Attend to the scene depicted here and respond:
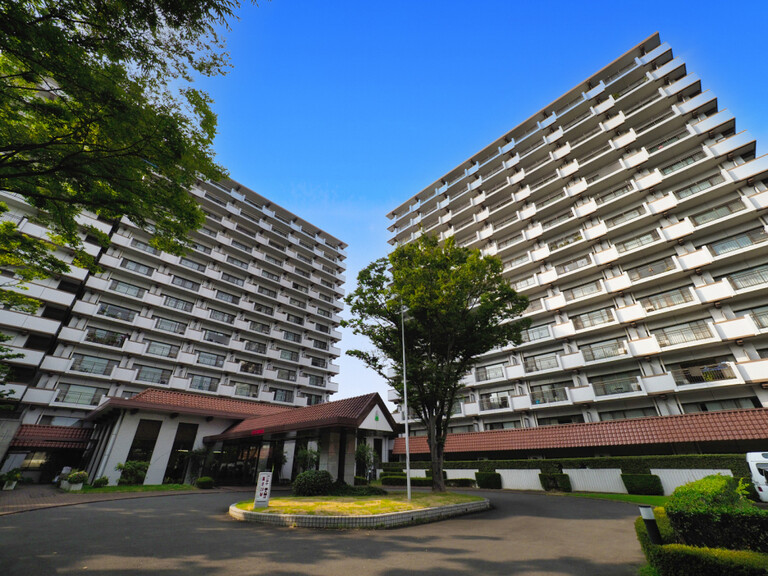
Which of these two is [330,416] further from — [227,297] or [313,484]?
[227,297]

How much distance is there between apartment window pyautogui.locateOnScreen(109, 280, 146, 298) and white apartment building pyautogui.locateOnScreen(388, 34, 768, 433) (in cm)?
2988

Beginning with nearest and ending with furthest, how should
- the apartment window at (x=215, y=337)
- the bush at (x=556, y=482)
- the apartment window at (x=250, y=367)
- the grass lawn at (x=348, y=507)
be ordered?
the grass lawn at (x=348, y=507) < the bush at (x=556, y=482) < the apartment window at (x=215, y=337) < the apartment window at (x=250, y=367)

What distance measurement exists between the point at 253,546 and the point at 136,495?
50.7 feet

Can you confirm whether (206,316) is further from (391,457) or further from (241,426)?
(391,457)

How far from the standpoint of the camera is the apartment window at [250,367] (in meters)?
39.8

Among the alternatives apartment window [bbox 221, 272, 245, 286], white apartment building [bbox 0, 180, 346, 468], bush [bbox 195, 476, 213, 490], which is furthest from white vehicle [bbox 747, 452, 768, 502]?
apartment window [bbox 221, 272, 245, 286]

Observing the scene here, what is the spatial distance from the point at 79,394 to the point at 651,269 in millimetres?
49755

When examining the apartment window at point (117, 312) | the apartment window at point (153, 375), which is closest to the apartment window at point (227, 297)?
the apartment window at point (117, 312)

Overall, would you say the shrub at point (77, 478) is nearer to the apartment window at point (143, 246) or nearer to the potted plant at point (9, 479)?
the potted plant at point (9, 479)

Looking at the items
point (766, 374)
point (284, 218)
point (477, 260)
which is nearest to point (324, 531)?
point (477, 260)

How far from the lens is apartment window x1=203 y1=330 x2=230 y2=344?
3781 centimetres

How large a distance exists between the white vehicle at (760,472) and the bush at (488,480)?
47.4 feet

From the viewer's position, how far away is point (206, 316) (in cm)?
3812

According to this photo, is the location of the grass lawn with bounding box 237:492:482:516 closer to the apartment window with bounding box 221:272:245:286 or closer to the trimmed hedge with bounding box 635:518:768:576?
the trimmed hedge with bounding box 635:518:768:576
